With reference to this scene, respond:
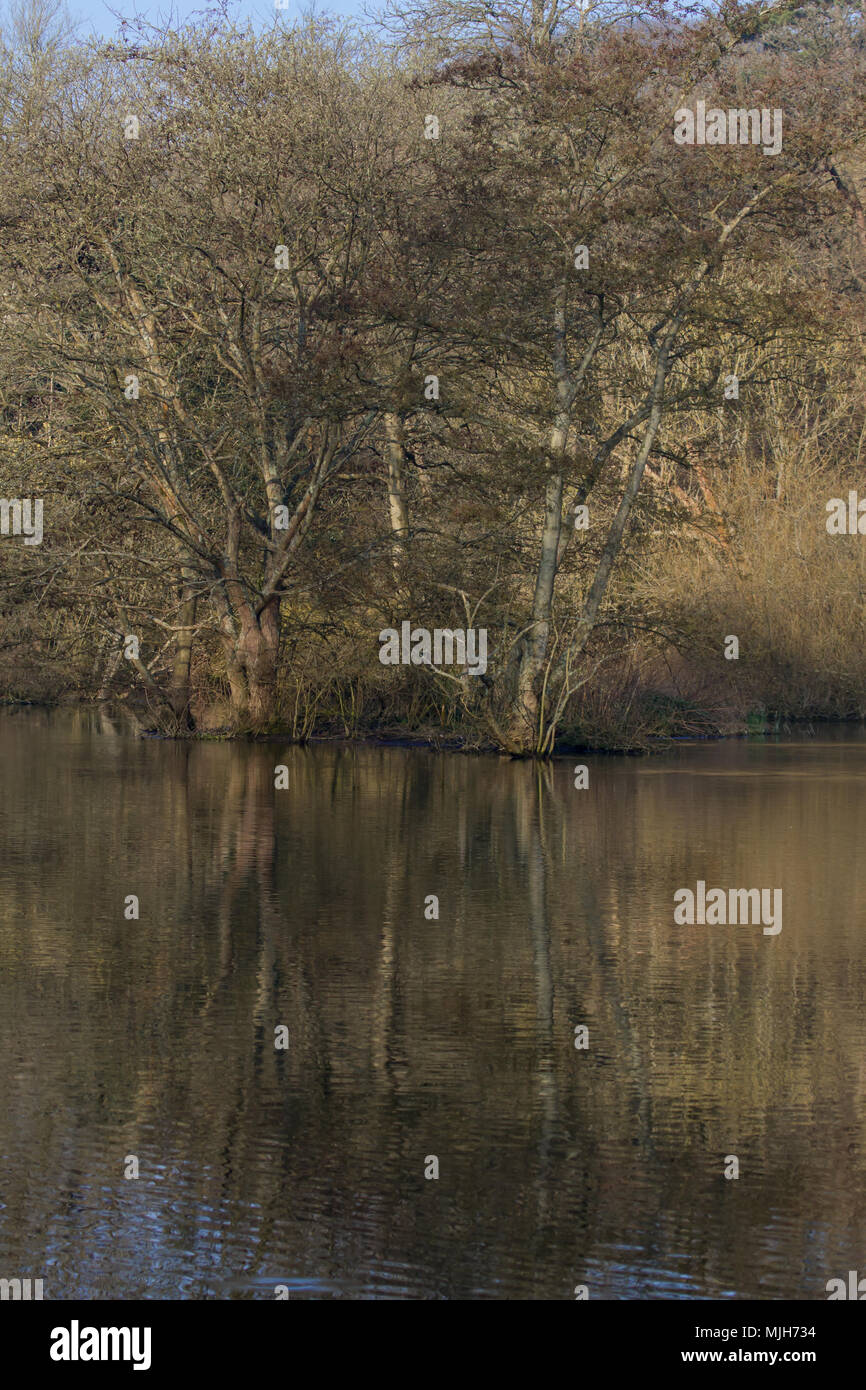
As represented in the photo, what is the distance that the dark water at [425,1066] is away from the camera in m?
5.77

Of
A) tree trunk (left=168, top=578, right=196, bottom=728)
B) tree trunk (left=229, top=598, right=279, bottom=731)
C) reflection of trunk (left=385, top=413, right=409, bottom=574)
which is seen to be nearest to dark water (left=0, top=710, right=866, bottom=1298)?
tree trunk (left=229, top=598, right=279, bottom=731)

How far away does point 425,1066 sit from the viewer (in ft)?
26.4

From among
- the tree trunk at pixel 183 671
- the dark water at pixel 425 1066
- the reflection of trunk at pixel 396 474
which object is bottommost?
the dark water at pixel 425 1066

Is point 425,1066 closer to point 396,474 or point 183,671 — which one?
point 396,474

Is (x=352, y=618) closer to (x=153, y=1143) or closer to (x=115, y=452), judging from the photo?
(x=115, y=452)

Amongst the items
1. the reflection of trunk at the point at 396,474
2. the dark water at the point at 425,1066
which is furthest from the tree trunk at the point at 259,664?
the dark water at the point at 425,1066

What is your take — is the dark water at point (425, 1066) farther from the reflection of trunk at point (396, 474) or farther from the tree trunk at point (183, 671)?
the tree trunk at point (183, 671)

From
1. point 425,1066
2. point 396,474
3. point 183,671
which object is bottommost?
point 425,1066

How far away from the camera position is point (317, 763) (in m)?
25.6

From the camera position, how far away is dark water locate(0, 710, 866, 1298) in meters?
5.77

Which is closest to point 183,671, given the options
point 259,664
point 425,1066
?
point 259,664

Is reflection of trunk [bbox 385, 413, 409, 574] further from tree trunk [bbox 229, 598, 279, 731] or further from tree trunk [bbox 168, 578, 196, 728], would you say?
tree trunk [bbox 168, 578, 196, 728]

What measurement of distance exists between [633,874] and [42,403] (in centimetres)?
1877

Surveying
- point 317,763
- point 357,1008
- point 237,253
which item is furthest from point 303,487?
point 357,1008
